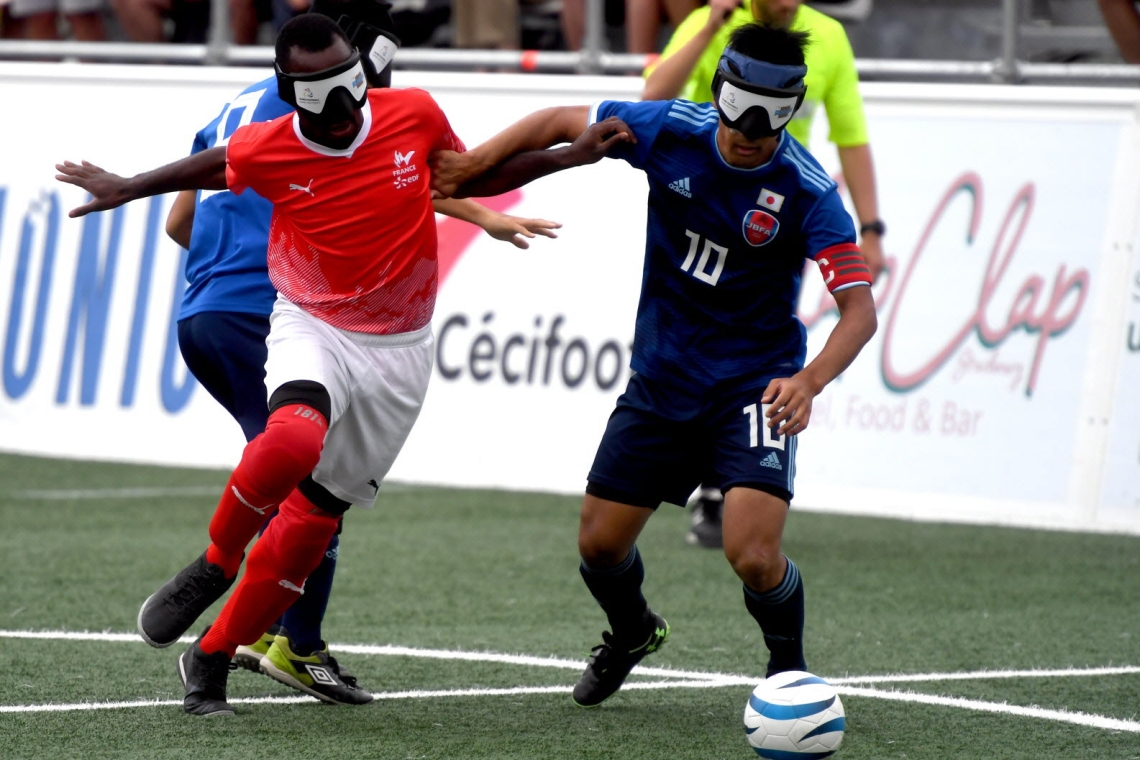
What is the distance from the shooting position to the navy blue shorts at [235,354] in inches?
221

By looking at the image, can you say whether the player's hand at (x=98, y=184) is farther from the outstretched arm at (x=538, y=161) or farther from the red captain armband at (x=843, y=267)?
the red captain armband at (x=843, y=267)

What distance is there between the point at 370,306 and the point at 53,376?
6484 millimetres

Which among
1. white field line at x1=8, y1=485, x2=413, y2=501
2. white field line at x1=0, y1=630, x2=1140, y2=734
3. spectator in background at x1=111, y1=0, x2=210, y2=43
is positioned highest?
spectator in background at x1=111, y1=0, x2=210, y2=43

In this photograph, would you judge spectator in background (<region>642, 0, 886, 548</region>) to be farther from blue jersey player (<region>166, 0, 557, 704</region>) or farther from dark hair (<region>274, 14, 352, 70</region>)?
dark hair (<region>274, 14, 352, 70</region>)

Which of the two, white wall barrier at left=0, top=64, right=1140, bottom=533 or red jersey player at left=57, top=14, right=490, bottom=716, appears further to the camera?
white wall barrier at left=0, top=64, right=1140, bottom=533

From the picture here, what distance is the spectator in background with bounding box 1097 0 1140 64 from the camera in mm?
10375

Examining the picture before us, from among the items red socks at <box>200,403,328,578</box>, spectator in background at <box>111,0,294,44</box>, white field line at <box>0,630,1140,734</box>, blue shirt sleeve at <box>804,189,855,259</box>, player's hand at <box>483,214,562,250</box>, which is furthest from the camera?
spectator in background at <box>111,0,294,44</box>

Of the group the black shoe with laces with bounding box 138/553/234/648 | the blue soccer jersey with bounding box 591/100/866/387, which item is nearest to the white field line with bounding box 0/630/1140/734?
the black shoe with laces with bounding box 138/553/234/648

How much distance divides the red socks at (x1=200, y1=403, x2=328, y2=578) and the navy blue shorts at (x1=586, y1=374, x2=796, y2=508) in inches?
35.4

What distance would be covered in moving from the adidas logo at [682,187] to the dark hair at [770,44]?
395 millimetres

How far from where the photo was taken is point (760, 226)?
5047mm

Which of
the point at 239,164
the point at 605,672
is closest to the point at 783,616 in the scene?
the point at 605,672

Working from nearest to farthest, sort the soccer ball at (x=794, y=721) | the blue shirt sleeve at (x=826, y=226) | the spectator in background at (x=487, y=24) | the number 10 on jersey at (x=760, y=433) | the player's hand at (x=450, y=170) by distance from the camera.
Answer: the soccer ball at (x=794, y=721) → the blue shirt sleeve at (x=826, y=226) → the number 10 on jersey at (x=760, y=433) → the player's hand at (x=450, y=170) → the spectator in background at (x=487, y=24)

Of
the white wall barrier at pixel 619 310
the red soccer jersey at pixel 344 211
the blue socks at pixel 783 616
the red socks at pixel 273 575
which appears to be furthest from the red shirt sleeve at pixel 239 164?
the white wall barrier at pixel 619 310
